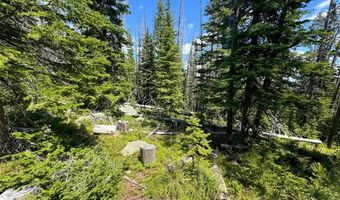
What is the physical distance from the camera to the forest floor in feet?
12.9

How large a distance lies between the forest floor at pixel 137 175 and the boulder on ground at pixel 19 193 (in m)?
0.11

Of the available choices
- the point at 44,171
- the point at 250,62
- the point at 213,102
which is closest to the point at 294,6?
the point at 250,62

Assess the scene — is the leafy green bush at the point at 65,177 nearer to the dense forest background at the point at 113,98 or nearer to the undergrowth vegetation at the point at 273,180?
the dense forest background at the point at 113,98

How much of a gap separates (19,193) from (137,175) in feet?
10.6

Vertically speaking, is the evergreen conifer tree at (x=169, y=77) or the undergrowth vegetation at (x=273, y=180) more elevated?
the evergreen conifer tree at (x=169, y=77)

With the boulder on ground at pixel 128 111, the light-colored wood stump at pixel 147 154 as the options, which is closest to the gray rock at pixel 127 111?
the boulder on ground at pixel 128 111

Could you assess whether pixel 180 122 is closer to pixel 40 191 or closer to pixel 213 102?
pixel 213 102

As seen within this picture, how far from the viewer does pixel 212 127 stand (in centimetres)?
1146

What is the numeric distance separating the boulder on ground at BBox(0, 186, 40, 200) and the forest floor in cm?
11

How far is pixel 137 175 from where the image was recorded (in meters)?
6.10

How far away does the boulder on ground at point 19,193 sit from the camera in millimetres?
3432

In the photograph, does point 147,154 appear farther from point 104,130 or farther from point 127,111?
point 127,111

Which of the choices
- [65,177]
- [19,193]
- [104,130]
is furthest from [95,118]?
[19,193]

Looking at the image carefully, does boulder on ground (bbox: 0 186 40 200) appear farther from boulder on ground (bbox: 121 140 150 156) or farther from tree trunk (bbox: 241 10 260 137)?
tree trunk (bbox: 241 10 260 137)
